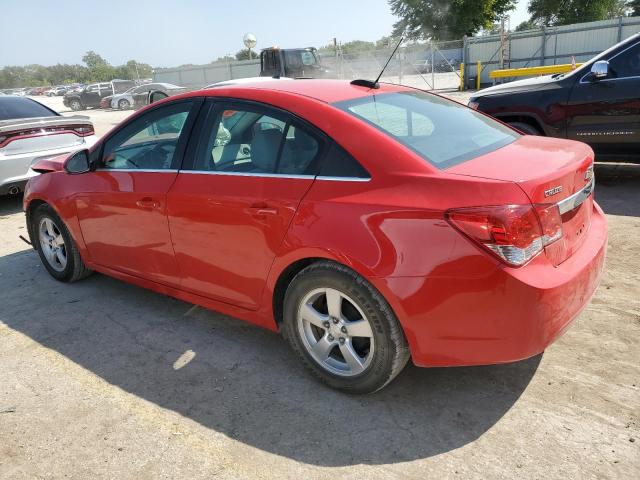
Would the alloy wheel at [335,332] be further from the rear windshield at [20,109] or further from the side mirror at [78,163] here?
the rear windshield at [20,109]

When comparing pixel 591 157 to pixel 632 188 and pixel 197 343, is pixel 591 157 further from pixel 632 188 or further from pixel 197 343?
pixel 632 188

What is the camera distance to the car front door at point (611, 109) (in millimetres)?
5902

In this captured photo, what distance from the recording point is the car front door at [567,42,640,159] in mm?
5902

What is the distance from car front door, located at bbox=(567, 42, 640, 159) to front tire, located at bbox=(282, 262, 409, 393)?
4.77m

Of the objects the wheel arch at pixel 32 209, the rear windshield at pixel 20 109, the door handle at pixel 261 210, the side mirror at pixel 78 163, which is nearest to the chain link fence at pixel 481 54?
the rear windshield at pixel 20 109

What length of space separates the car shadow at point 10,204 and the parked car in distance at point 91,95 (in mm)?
27861

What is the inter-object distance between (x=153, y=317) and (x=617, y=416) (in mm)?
3009

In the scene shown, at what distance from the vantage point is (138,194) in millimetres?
3588

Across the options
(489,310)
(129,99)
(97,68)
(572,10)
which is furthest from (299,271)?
(97,68)

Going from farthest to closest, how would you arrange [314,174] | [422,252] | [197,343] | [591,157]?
[197,343] → [591,157] → [314,174] → [422,252]

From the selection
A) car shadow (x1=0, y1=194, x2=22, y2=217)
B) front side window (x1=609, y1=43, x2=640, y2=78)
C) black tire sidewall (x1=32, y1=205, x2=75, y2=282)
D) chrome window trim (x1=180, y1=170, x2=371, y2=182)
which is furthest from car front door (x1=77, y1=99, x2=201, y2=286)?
front side window (x1=609, y1=43, x2=640, y2=78)

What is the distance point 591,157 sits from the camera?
298 centimetres

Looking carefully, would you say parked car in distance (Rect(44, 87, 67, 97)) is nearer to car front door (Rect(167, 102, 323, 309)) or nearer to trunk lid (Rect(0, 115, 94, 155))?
trunk lid (Rect(0, 115, 94, 155))

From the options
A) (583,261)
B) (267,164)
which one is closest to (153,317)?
(267,164)
